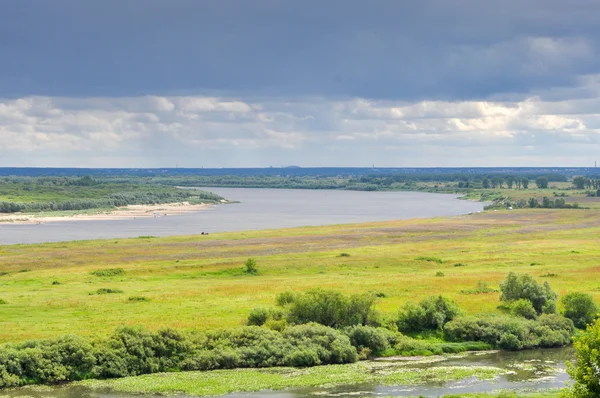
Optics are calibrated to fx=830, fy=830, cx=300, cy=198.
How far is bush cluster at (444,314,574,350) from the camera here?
5872 cm

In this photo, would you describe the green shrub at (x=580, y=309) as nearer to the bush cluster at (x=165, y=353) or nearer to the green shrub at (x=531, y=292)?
the green shrub at (x=531, y=292)

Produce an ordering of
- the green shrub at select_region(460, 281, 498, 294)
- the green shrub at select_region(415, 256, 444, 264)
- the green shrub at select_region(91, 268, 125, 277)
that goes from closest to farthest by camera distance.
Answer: the green shrub at select_region(460, 281, 498, 294), the green shrub at select_region(91, 268, 125, 277), the green shrub at select_region(415, 256, 444, 264)

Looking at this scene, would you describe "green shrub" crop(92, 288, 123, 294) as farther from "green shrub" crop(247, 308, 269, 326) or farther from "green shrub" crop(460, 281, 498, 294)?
"green shrub" crop(460, 281, 498, 294)

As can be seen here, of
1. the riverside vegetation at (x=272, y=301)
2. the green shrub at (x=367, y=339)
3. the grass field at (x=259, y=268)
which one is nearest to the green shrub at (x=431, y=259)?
the riverside vegetation at (x=272, y=301)

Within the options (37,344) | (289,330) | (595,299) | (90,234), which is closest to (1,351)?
(37,344)

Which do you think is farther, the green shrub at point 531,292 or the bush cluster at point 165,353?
the green shrub at point 531,292

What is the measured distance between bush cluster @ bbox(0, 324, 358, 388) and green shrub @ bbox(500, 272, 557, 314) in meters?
17.9

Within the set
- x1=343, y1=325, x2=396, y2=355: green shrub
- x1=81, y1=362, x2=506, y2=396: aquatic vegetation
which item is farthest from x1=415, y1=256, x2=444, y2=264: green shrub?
x1=81, y1=362, x2=506, y2=396: aquatic vegetation

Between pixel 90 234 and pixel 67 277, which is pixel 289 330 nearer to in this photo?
pixel 67 277

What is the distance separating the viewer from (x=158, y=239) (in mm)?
126938

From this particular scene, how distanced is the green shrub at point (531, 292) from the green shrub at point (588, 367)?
3017 cm

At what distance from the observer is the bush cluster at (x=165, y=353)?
47.3 metres

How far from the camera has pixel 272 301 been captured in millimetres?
67875

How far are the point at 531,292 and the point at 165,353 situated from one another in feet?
98.4
